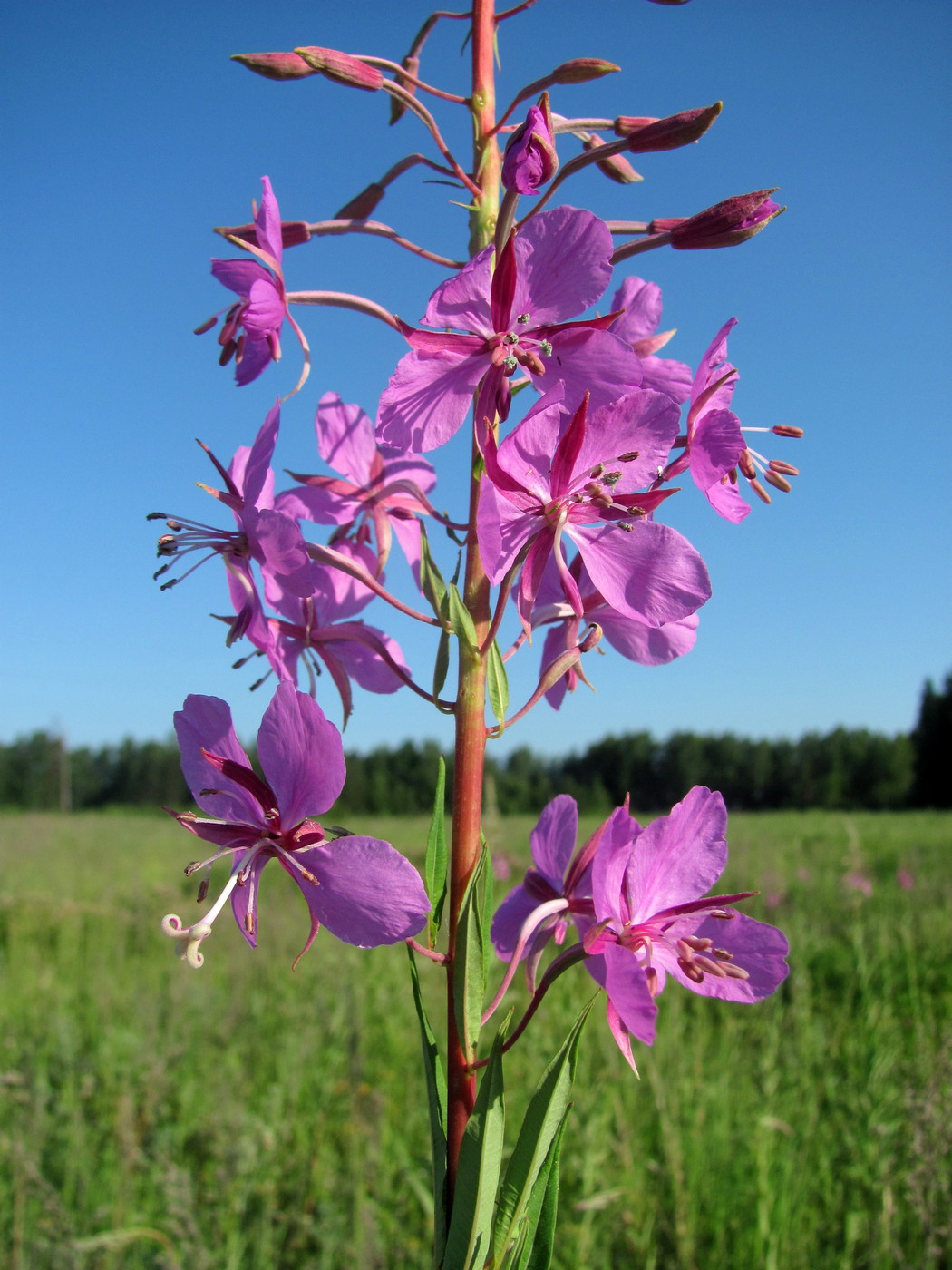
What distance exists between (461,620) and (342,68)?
3.45 ft

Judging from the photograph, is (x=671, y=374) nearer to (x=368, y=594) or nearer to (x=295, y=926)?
(x=368, y=594)

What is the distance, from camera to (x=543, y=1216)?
46.1 inches

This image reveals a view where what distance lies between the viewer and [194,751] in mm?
1224

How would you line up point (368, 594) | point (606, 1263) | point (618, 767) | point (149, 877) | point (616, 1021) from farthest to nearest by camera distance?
1. point (618, 767)
2. point (149, 877)
3. point (606, 1263)
4. point (368, 594)
5. point (616, 1021)

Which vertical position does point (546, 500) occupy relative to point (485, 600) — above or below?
above

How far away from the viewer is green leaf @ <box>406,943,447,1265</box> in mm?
1149

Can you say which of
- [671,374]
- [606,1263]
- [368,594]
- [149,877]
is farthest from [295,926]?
[149,877]

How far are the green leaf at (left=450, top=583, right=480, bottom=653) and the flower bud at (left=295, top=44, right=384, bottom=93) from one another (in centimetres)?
97

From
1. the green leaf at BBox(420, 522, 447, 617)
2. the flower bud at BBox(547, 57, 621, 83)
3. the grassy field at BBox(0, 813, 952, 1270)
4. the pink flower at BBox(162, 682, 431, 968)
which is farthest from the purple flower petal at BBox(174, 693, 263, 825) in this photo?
the grassy field at BBox(0, 813, 952, 1270)

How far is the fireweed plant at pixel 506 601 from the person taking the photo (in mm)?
1120

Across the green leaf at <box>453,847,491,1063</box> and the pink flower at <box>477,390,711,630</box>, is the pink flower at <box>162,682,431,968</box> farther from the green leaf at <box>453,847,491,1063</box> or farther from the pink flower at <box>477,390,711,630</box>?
the pink flower at <box>477,390,711,630</box>

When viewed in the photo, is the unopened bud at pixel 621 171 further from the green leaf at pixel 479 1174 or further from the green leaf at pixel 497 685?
the green leaf at pixel 479 1174

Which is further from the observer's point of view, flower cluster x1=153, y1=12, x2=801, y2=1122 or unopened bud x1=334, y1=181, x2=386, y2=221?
unopened bud x1=334, y1=181, x2=386, y2=221

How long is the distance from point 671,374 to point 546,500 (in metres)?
0.40
